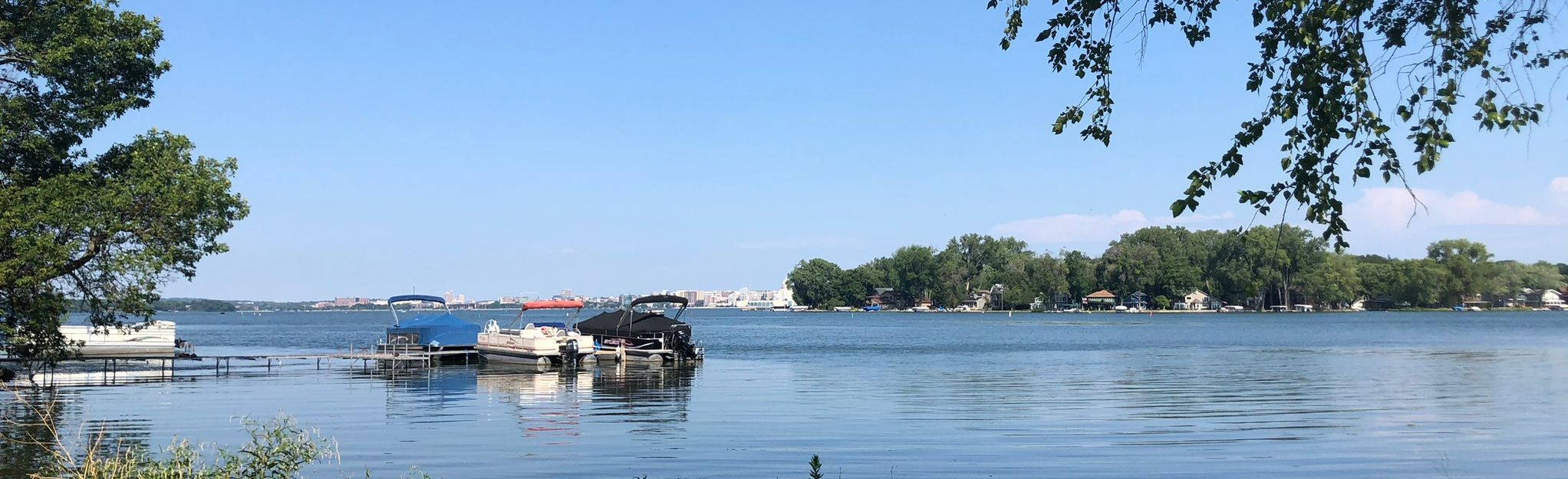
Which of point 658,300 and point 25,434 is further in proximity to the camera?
point 658,300

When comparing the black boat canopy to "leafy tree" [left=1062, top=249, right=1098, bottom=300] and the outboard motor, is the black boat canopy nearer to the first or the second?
the outboard motor

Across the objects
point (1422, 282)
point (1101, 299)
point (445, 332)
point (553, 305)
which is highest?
point (1422, 282)

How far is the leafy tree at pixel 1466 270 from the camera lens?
16388 centimetres

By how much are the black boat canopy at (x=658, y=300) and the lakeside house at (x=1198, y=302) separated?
469 feet

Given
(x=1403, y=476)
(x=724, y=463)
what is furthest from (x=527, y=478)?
(x=1403, y=476)

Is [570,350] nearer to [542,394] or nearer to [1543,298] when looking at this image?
[542,394]

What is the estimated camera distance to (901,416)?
24.8m

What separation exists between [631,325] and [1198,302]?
149 meters

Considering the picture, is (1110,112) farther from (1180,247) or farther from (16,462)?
(1180,247)

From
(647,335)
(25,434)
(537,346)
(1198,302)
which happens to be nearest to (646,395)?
(537,346)

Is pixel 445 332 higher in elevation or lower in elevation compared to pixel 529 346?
higher

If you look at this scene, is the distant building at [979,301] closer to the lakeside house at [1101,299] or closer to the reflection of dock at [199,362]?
the lakeside house at [1101,299]

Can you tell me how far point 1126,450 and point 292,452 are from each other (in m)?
13.6

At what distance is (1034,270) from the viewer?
607ft
